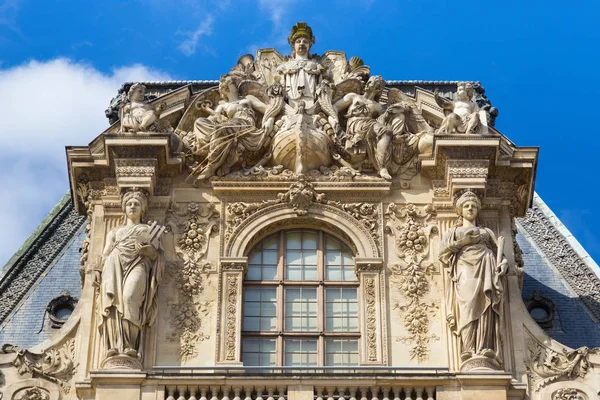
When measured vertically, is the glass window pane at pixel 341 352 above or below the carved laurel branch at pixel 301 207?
below

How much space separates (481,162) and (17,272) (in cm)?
792

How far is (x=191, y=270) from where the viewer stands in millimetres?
24438

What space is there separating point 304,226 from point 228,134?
6.00 feet

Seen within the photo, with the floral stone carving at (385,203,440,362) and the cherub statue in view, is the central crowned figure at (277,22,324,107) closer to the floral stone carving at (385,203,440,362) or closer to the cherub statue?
the cherub statue

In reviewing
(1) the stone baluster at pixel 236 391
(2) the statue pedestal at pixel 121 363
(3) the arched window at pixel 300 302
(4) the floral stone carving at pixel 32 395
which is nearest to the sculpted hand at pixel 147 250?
(3) the arched window at pixel 300 302

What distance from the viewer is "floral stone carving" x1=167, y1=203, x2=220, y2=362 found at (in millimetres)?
23781

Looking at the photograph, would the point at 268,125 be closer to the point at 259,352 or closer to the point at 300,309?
the point at 300,309

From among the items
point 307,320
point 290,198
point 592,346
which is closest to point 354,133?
point 290,198

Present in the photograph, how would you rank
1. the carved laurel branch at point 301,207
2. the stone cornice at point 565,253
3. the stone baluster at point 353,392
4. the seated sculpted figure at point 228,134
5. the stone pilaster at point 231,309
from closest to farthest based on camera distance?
the stone baluster at point 353,392 < the stone pilaster at point 231,309 < the carved laurel branch at point 301,207 < the seated sculpted figure at point 228,134 < the stone cornice at point 565,253

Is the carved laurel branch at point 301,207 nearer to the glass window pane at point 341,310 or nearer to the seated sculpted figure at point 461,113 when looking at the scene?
the glass window pane at point 341,310

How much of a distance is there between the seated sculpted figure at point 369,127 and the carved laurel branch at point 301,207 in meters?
0.68

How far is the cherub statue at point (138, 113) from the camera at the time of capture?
25.3 meters

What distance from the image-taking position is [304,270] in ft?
81.5

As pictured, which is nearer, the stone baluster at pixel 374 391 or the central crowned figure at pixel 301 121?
the stone baluster at pixel 374 391
